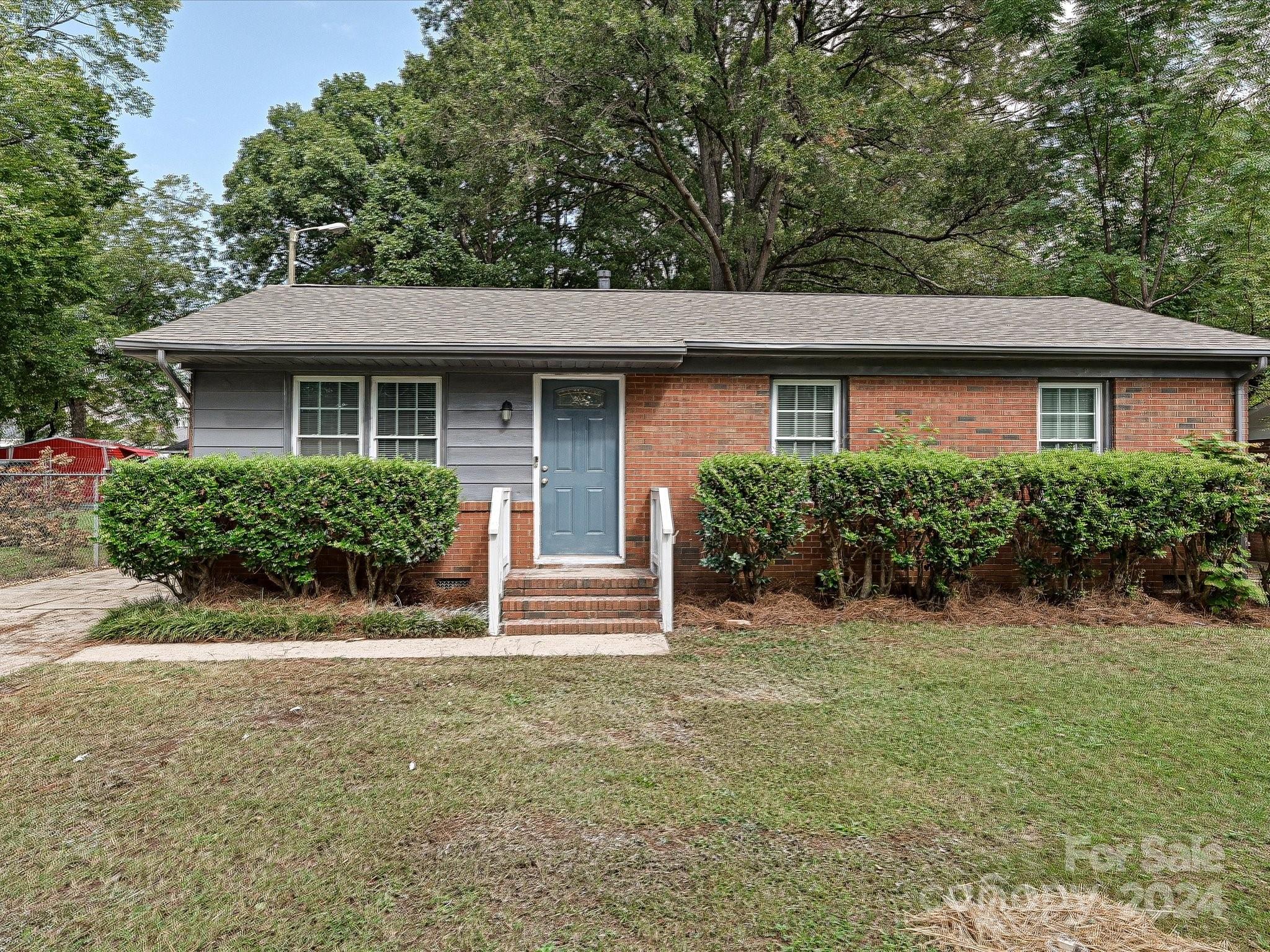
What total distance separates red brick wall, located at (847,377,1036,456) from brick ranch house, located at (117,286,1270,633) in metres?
0.02

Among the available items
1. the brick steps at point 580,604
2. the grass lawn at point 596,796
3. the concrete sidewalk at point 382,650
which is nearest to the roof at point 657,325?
the brick steps at point 580,604

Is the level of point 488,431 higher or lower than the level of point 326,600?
higher

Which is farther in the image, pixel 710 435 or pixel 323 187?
pixel 323 187

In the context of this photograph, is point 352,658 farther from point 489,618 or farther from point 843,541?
point 843,541

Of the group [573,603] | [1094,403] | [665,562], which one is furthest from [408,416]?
[1094,403]

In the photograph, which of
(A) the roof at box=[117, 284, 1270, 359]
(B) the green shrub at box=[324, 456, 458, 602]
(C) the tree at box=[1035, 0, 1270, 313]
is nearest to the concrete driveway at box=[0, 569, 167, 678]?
(B) the green shrub at box=[324, 456, 458, 602]

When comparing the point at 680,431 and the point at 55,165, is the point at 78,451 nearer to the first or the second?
the point at 55,165

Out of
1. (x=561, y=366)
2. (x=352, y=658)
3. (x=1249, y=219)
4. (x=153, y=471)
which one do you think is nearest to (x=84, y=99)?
(x=153, y=471)

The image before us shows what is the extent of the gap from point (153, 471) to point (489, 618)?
356 cm

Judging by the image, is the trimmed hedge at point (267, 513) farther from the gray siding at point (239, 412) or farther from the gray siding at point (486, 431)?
the gray siding at point (486, 431)

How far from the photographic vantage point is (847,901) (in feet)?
7.84

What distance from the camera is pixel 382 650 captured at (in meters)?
5.61

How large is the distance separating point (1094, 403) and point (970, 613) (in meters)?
3.51

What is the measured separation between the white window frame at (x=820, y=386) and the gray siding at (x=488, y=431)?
2.93 metres
